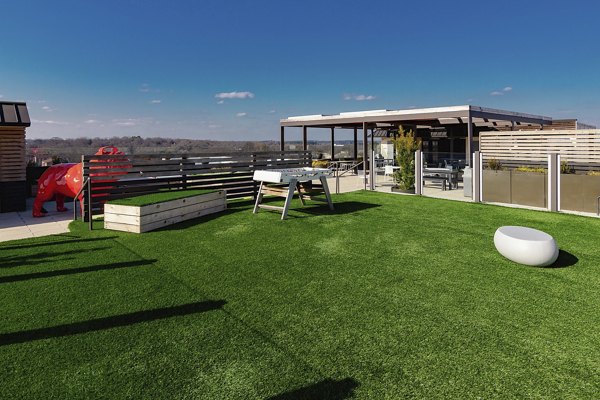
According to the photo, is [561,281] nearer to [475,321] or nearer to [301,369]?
[475,321]

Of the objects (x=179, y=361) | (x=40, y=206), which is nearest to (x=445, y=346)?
(x=179, y=361)

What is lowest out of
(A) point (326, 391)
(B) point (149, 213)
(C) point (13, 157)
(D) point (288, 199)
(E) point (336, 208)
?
(A) point (326, 391)

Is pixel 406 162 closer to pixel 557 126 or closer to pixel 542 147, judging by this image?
pixel 542 147

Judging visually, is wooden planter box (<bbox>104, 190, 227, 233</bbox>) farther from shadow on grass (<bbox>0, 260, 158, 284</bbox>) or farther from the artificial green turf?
shadow on grass (<bbox>0, 260, 158, 284</bbox>)

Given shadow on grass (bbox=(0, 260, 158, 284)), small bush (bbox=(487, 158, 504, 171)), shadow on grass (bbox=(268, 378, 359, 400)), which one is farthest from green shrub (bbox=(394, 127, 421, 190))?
shadow on grass (bbox=(268, 378, 359, 400))

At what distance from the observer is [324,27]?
1106 inches

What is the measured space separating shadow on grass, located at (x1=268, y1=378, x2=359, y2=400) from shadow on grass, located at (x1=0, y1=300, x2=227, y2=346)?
1507 millimetres

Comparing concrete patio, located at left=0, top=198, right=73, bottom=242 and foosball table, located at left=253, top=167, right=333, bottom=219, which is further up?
foosball table, located at left=253, top=167, right=333, bottom=219

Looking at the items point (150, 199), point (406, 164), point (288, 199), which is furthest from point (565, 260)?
point (406, 164)

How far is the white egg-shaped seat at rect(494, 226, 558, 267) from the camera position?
4691 millimetres

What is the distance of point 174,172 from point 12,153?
4.52 meters

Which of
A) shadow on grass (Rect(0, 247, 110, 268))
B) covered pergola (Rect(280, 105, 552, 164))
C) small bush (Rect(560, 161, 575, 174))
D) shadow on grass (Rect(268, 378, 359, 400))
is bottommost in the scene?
shadow on grass (Rect(268, 378, 359, 400))

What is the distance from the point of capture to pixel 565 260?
508cm

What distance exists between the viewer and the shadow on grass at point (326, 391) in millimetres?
2358
